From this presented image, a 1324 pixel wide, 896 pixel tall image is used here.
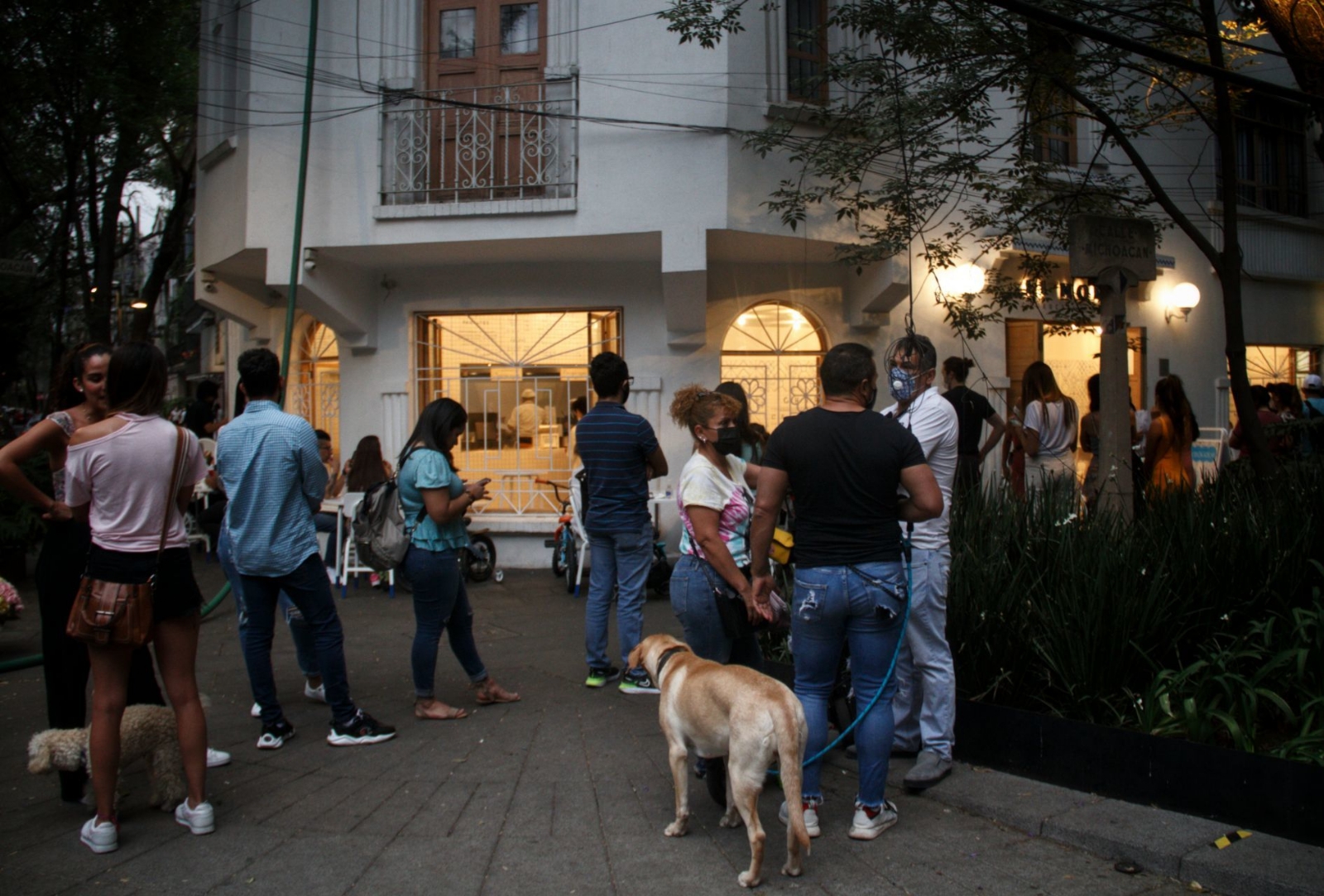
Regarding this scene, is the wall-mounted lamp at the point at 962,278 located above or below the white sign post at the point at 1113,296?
above

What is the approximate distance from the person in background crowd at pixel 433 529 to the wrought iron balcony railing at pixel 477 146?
539 cm

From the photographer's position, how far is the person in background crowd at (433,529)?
18.7 feet

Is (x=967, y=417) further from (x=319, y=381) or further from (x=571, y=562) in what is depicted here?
(x=319, y=381)

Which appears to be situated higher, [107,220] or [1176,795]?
[107,220]

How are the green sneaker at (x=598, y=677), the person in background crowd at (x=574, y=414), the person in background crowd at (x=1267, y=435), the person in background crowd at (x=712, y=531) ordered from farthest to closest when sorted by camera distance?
the person in background crowd at (x=574, y=414) < the person in background crowd at (x=1267, y=435) < the green sneaker at (x=598, y=677) < the person in background crowd at (x=712, y=531)

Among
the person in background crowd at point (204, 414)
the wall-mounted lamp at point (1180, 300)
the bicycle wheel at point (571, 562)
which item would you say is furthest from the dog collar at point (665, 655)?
the wall-mounted lamp at point (1180, 300)

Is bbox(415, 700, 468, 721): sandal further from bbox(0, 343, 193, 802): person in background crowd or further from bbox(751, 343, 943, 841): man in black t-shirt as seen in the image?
bbox(751, 343, 943, 841): man in black t-shirt

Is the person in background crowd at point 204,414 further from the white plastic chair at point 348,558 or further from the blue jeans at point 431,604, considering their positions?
the blue jeans at point 431,604

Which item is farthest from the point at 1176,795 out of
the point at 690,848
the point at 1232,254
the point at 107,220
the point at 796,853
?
the point at 107,220

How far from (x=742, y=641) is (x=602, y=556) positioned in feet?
5.71

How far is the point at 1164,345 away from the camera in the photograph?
14297mm

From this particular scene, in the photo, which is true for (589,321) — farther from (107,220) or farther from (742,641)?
(107,220)

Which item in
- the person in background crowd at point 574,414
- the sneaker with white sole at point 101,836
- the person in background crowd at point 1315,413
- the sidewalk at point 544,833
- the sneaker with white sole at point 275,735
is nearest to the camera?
the sidewalk at point 544,833

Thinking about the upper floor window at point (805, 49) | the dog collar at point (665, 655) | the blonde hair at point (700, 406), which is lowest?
the dog collar at point (665, 655)
